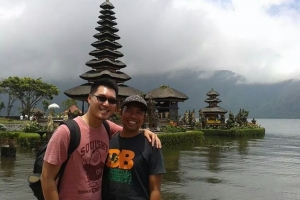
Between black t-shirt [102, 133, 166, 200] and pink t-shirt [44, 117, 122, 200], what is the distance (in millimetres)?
88

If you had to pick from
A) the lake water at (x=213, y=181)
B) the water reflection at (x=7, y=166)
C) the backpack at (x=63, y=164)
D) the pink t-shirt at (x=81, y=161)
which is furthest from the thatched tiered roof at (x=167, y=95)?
the backpack at (x=63, y=164)

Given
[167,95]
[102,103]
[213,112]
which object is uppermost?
[167,95]

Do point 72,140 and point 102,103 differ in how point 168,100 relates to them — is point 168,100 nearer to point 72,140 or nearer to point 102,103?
point 102,103

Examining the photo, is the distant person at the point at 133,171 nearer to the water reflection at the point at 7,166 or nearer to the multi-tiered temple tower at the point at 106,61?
the water reflection at the point at 7,166

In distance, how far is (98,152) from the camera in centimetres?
307

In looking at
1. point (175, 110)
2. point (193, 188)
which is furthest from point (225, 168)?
point (175, 110)

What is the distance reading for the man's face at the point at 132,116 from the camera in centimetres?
329

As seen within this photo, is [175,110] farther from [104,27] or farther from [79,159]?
[79,159]

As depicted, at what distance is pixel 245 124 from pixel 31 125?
1467 inches

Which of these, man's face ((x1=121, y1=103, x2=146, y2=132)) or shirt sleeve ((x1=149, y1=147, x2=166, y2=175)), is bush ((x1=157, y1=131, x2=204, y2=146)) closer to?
man's face ((x1=121, y1=103, x2=146, y2=132))

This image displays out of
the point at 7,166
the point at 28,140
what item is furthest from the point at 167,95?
the point at 7,166

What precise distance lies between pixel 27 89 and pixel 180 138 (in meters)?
45.4

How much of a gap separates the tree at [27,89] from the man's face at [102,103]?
6245cm

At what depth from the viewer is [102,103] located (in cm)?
321
